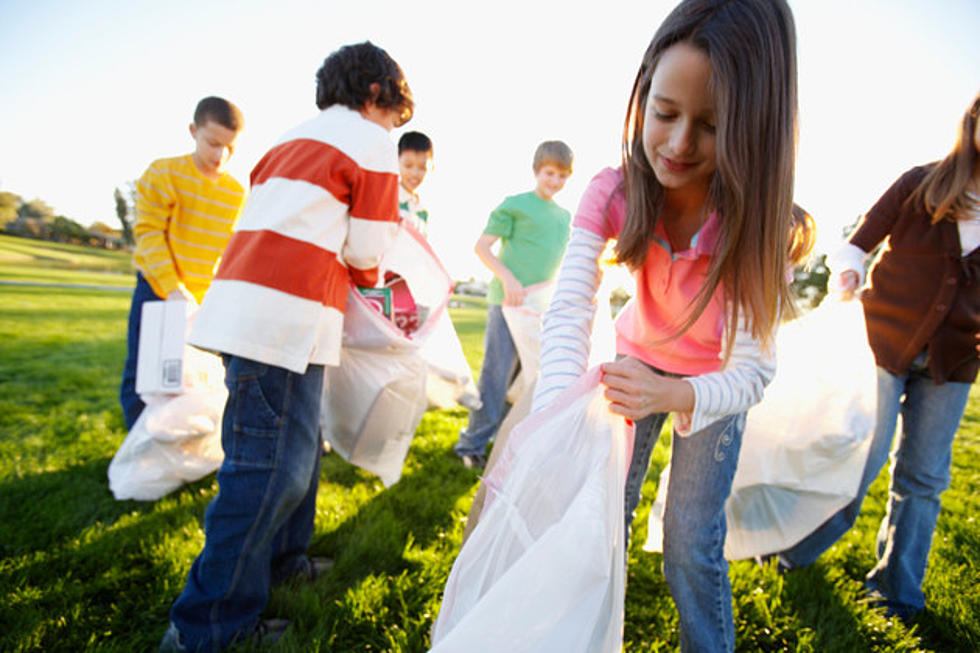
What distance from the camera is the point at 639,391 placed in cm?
102

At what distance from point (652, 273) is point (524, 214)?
74.9 inches

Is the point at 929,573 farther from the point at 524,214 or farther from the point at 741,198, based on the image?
the point at 524,214

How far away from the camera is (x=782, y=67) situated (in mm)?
1021

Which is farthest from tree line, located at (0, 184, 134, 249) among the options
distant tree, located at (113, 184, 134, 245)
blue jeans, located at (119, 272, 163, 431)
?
blue jeans, located at (119, 272, 163, 431)

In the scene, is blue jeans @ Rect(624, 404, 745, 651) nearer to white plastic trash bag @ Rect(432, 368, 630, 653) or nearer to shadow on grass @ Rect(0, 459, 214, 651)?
white plastic trash bag @ Rect(432, 368, 630, 653)

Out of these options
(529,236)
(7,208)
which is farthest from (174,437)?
(7,208)

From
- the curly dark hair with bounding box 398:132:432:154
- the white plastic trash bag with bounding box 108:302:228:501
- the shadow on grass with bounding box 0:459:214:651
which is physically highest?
the curly dark hair with bounding box 398:132:432:154

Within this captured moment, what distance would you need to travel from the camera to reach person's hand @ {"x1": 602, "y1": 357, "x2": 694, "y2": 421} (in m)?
1.03

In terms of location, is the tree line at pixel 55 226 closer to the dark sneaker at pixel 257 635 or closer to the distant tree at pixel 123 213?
the distant tree at pixel 123 213

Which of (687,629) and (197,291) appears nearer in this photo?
(687,629)

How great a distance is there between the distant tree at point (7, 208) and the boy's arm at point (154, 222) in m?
49.6

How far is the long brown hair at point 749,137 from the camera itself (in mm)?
988

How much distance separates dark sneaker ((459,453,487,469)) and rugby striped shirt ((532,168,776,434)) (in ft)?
6.18

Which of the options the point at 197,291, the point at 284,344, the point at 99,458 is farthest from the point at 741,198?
the point at 99,458
